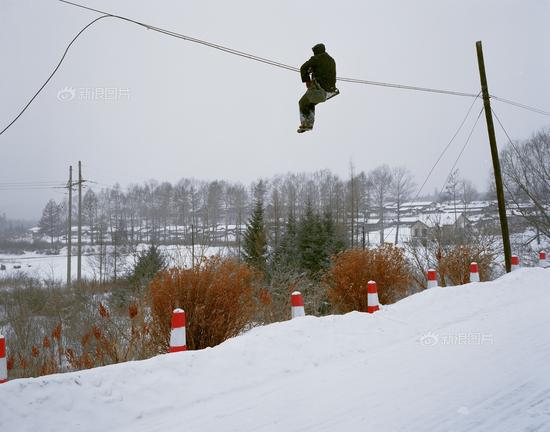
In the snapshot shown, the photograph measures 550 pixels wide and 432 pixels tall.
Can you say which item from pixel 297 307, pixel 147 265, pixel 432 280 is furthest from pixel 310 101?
pixel 147 265

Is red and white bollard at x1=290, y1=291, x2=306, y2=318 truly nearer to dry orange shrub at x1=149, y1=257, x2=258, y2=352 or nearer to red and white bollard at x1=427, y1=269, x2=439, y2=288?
dry orange shrub at x1=149, y1=257, x2=258, y2=352

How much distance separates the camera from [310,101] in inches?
253

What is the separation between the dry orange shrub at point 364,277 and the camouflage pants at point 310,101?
20.8ft

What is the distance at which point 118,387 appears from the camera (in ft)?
11.6

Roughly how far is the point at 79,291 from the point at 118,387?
855 inches

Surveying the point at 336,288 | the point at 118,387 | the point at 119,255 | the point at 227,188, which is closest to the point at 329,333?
the point at 118,387

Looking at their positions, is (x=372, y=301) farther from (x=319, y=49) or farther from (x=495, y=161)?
(x=495, y=161)

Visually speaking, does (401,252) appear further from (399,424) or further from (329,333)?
(399,424)

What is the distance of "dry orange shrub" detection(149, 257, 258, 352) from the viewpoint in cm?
688

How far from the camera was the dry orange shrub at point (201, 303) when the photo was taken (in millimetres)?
6875

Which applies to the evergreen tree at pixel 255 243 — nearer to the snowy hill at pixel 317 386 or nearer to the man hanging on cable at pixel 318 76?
the man hanging on cable at pixel 318 76

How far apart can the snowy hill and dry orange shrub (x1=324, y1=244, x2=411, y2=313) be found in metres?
5.69

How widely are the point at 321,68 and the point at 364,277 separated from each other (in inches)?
280

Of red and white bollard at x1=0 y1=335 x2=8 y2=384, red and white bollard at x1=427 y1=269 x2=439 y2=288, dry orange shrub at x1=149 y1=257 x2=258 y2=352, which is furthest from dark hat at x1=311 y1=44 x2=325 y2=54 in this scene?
red and white bollard at x1=0 y1=335 x2=8 y2=384
